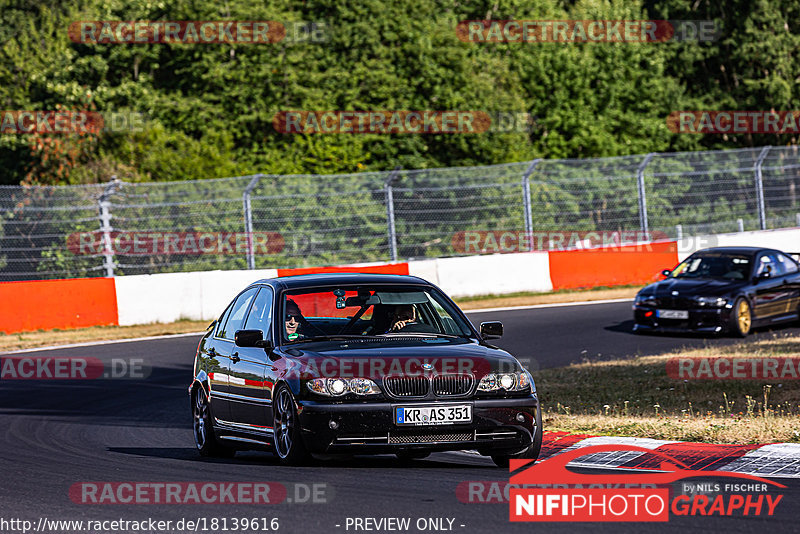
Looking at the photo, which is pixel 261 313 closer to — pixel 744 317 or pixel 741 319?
pixel 741 319

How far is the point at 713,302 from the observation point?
18.3 metres

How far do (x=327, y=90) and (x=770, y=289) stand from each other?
21310 millimetres

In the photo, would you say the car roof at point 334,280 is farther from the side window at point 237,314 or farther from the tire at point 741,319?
the tire at point 741,319

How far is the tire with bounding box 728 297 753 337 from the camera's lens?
18.2m

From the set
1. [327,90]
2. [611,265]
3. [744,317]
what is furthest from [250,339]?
[327,90]

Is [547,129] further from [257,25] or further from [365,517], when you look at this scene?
[365,517]

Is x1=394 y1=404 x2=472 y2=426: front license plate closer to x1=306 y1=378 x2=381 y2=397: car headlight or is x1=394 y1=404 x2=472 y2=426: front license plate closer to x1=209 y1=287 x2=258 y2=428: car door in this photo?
x1=306 y1=378 x2=381 y2=397: car headlight

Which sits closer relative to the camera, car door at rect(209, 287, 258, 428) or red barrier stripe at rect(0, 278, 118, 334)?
car door at rect(209, 287, 258, 428)

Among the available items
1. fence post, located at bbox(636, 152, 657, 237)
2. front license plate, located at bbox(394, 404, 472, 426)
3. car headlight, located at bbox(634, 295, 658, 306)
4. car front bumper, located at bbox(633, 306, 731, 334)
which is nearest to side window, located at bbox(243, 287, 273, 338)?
front license plate, located at bbox(394, 404, 472, 426)

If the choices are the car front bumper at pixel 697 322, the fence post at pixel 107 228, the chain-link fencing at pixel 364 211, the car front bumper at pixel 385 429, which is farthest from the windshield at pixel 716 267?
the car front bumper at pixel 385 429

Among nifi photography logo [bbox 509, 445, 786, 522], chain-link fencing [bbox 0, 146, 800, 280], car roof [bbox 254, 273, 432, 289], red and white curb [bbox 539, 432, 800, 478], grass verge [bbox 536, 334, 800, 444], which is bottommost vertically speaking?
grass verge [bbox 536, 334, 800, 444]

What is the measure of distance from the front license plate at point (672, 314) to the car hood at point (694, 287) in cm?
24

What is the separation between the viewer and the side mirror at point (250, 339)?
888 cm

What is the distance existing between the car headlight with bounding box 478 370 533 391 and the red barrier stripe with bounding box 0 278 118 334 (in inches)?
587
